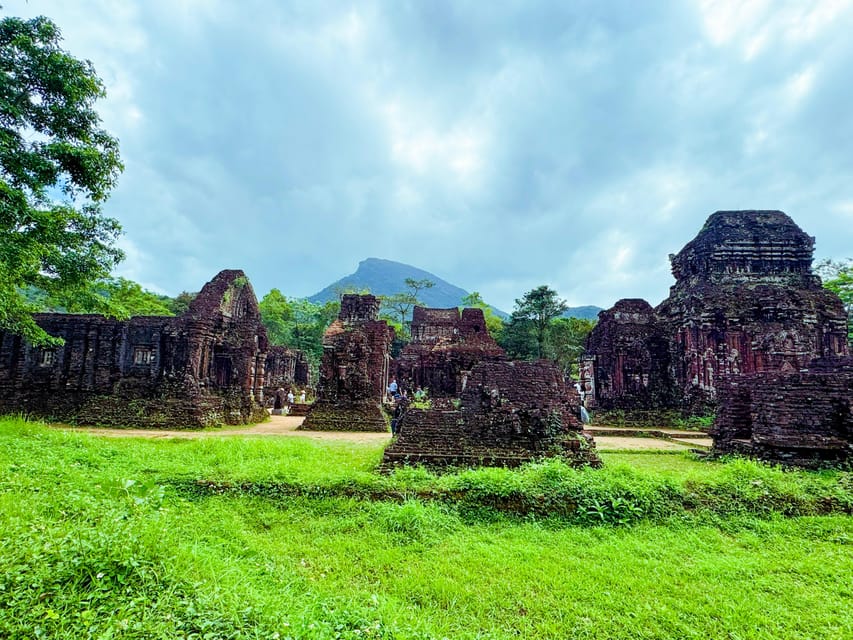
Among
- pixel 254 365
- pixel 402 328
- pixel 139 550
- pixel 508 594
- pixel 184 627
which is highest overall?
pixel 402 328

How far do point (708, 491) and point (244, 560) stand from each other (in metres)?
5.99

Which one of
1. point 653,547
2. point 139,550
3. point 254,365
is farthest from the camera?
point 254,365

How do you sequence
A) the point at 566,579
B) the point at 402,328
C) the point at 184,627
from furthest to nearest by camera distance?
the point at 402,328 < the point at 566,579 < the point at 184,627

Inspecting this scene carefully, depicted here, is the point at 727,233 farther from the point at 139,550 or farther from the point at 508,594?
the point at 139,550

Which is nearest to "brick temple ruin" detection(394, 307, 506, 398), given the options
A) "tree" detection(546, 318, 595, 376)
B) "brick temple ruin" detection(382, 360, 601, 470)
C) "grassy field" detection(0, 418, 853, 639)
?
"brick temple ruin" detection(382, 360, 601, 470)

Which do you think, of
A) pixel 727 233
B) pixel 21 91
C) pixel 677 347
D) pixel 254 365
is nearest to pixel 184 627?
pixel 21 91

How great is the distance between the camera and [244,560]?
424 cm

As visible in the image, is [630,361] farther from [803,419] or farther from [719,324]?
[803,419]

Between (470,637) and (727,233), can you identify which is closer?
(470,637)

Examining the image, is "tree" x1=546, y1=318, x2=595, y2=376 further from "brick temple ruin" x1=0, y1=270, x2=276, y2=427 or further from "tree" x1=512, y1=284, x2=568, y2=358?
"brick temple ruin" x1=0, y1=270, x2=276, y2=427

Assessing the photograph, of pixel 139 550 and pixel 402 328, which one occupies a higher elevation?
pixel 402 328

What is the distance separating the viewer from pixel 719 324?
17.7 m

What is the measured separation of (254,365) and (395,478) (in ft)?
46.6

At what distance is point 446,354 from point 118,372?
44.6 feet
